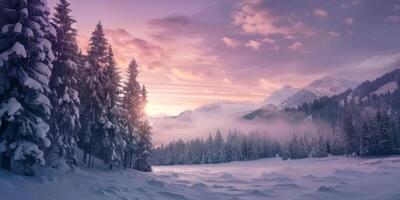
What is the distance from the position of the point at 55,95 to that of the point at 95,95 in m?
11.9

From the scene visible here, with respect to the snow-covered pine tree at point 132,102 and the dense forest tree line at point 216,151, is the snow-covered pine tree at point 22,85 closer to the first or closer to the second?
the snow-covered pine tree at point 132,102

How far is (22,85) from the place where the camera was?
20.4 meters

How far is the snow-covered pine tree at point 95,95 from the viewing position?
4038 centimetres

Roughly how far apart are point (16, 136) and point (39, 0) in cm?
890

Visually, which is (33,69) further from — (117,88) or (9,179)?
(117,88)

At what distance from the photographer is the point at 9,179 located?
1917 cm

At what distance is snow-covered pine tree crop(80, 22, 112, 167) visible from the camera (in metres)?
40.4

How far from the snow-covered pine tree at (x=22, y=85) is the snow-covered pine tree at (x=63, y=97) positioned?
6.78 metres

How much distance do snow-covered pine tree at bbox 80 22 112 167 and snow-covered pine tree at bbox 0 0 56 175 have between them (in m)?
18.1

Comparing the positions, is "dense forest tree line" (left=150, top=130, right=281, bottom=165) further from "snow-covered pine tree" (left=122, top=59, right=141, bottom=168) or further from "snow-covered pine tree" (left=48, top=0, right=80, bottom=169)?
"snow-covered pine tree" (left=48, top=0, right=80, bottom=169)

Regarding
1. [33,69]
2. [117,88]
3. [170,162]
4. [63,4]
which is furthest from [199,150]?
[33,69]

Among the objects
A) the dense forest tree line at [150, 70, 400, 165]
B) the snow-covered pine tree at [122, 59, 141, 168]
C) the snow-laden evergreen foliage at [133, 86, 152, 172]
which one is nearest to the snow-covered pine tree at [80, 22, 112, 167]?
the snow-covered pine tree at [122, 59, 141, 168]

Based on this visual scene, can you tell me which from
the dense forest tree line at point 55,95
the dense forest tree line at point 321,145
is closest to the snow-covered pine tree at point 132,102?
the dense forest tree line at point 55,95

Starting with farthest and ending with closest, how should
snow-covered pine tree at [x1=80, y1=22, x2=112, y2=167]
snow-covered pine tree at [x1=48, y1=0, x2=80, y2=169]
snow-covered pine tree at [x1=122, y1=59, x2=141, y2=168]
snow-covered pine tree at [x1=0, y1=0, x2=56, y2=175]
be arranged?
1. snow-covered pine tree at [x1=122, y1=59, x2=141, y2=168]
2. snow-covered pine tree at [x1=80, y1=22, x2=112, y2=167]
3. snow-covered pine tree at [x1=48, y1=0, x2=80, y2=169]
4. snow-covered pine tree at [x1=0, y1=0, x2=56, y2=175]
